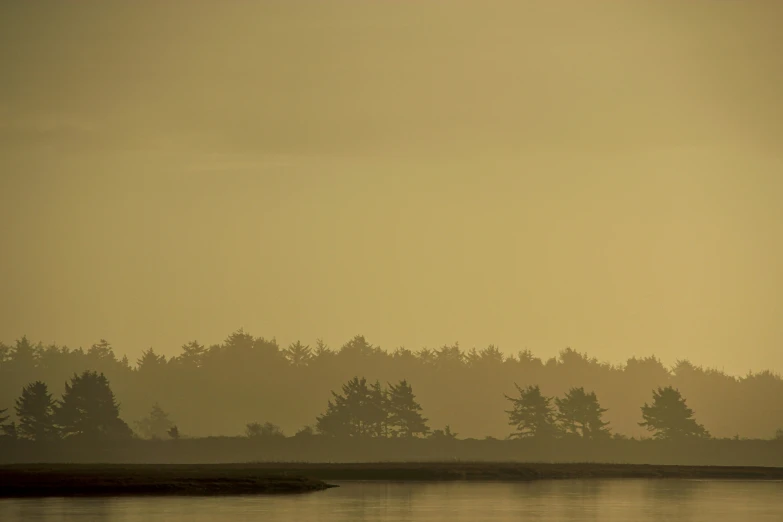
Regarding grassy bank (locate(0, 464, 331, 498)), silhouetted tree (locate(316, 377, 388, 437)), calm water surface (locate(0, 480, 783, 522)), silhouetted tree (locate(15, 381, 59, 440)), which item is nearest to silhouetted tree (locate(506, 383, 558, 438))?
silhouetted tree (locate(316, 377, 388, 437))

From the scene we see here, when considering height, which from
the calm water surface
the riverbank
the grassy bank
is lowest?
the calm water surface

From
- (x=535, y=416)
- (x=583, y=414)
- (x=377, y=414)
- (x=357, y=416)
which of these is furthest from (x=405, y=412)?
(x=583, y=414)

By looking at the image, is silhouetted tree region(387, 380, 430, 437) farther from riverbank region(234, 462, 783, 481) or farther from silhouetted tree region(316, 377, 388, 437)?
riverbank region(234, 462, 783, 481)

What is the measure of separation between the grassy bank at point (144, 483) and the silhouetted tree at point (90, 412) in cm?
3290

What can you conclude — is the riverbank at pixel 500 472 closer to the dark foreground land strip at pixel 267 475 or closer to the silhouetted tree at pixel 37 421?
the dark foreground land strip at pixel 267 475

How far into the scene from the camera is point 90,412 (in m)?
154

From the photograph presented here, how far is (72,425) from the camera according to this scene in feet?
500

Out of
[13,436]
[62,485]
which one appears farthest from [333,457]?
[62,485]

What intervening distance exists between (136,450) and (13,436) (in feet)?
47.2

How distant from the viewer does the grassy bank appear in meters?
103

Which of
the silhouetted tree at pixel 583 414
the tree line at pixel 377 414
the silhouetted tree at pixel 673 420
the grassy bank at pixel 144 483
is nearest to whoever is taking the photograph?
the grassy bank at pixel 144 483

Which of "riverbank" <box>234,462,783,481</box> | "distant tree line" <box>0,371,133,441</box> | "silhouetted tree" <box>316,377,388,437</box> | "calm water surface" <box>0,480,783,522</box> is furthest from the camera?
"silhouetted tree" <box>316,377,388,437</box>

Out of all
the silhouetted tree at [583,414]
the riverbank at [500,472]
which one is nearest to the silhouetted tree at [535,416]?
the silhouetted tree at [583,414]

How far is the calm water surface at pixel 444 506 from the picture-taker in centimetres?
8125
